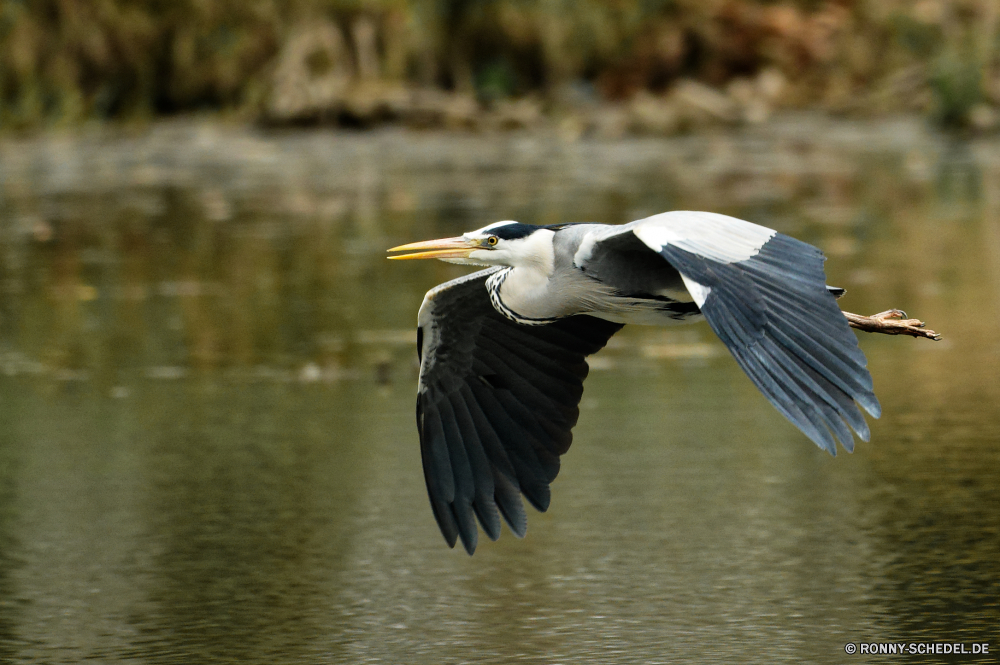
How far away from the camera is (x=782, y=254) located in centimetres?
530

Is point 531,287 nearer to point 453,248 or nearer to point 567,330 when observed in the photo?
point 453,248

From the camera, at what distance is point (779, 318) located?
4984 millimetres

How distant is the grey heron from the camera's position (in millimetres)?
4879

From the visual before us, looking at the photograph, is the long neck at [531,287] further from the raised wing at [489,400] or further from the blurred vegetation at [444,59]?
the blurred vegetation at [444,59]

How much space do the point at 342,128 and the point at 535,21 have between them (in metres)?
5.46

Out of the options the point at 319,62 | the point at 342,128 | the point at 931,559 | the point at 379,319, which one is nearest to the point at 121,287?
the point at 379,319

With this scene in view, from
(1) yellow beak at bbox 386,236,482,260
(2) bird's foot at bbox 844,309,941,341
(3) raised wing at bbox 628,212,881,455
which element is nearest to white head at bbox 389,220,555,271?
(1) yellow beak at bbox 386,236,482,260

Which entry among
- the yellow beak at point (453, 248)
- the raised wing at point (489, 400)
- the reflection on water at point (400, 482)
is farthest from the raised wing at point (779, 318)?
the reflection on water at point (400, 482)

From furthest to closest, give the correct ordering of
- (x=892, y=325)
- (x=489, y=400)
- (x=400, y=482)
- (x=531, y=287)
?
(x=400, y=482) < (x=489, y=400) < (x=892, y=325) < (x=531, y=287)

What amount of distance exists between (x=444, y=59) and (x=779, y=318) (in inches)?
1233

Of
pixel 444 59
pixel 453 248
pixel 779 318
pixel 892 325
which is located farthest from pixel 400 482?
pixel 444 59

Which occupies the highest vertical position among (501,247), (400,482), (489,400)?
(501,247)

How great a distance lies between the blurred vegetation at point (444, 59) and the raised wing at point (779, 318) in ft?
87.2

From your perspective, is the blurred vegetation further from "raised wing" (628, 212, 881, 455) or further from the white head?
"raised wing" (628, 212, 881, 455)
